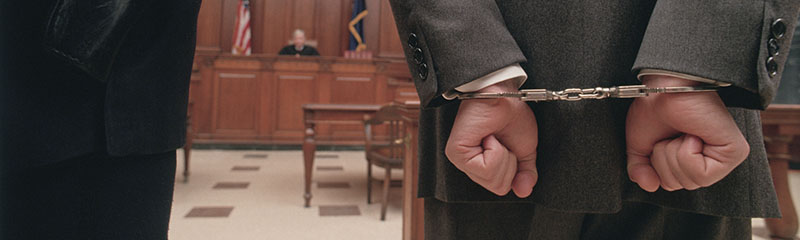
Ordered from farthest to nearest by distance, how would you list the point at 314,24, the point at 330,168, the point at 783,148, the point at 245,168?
1. the point at 314,24
2. the point at 330,168
3. the point at 245,168
4. the point at 783,148

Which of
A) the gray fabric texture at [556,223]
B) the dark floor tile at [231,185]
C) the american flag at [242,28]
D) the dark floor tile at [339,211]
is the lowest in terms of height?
the dark floor tile at [339,211]

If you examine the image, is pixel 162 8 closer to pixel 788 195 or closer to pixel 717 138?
pixel 717 138

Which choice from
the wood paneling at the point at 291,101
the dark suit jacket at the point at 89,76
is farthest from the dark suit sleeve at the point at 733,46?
the wood paneling at the point at 291,101

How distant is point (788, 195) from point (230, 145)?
5.38 metres

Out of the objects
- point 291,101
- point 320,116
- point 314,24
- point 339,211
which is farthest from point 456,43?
point 314,24

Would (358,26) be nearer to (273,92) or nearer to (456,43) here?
(273,92)

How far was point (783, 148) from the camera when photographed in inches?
82.1

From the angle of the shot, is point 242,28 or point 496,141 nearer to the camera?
point 496,141

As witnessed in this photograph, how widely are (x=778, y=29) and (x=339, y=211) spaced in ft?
8.17

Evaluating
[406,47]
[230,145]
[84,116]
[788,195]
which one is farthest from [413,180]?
[230,145]

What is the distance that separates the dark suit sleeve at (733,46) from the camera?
349mm

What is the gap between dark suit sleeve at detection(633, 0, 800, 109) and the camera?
13.7 inches

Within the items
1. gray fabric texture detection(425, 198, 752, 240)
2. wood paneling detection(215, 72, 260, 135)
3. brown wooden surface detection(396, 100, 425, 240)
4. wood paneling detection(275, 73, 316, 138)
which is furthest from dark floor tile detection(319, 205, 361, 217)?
wood paneling detection(215, 72, 260, 135)

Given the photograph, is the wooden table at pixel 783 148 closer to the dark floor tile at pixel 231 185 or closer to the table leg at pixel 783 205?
the table leg at pixel 783 205
